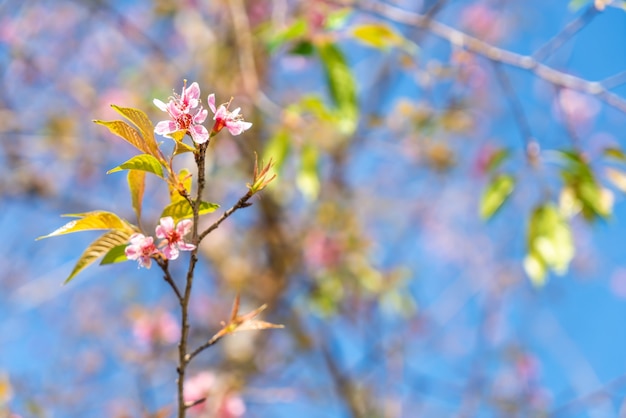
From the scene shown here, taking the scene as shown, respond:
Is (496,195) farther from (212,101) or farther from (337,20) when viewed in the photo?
(212,101)

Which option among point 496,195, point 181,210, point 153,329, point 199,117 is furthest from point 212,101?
point 153,329

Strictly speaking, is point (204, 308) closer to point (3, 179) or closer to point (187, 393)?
point (3, 179)

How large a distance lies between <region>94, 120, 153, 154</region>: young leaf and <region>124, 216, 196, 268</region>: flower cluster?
0.09 metres

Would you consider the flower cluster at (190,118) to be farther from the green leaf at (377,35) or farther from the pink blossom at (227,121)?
the green leaf at (377,35)

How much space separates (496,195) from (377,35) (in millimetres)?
474

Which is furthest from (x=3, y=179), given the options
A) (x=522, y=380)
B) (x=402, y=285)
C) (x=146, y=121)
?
(x=522, y=380)

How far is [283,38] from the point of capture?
1.24 meters

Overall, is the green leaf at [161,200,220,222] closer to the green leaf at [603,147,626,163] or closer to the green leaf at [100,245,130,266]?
the green leaf at [100,245,130,266]

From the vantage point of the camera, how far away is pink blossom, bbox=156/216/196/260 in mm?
621

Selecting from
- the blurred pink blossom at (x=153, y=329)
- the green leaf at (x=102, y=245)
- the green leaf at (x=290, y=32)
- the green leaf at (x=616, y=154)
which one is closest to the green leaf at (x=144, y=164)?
the green leaf at (x=102, y=245)

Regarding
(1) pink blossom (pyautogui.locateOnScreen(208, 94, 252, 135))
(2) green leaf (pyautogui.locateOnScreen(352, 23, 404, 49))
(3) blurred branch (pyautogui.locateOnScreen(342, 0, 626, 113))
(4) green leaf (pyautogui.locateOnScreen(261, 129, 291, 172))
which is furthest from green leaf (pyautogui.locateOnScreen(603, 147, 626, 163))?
(1) pink blossom (pyautogui.locateOnScreen(208, 94, 252, 135))

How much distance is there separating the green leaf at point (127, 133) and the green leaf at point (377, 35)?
79cm

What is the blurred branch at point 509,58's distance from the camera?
1.13 meters

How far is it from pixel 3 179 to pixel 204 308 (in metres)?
1.27
